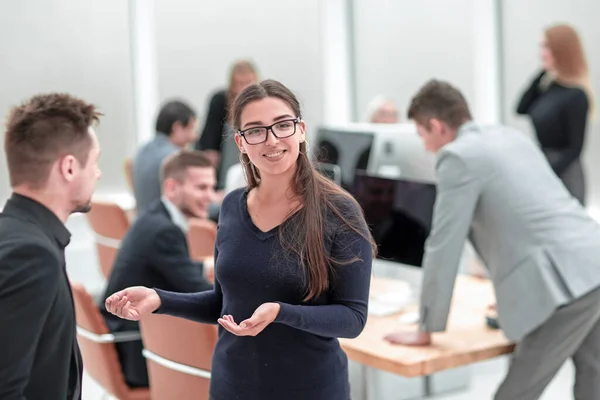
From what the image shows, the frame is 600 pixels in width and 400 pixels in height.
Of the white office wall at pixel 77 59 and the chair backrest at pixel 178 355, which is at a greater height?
the white office wall at pixel 77 59

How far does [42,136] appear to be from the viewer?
202 centimetres

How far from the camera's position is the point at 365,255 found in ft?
6.48

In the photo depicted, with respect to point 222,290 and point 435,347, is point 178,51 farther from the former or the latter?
point 222,290

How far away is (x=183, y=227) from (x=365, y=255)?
175 centimetres

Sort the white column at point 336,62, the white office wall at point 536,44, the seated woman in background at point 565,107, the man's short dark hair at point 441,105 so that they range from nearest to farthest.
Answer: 1. the man's short dark hair at point 441,105
2. the seated woman in background at point 565,107
3. the white office wall at point 536,44
4. the white column at point 336,62

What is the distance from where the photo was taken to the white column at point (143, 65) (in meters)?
7.45

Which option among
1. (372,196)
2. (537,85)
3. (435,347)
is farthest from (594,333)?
(537,85)

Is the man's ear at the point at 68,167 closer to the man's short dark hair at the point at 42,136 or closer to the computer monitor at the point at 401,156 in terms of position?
the man's short dark hair at the point at 42,136

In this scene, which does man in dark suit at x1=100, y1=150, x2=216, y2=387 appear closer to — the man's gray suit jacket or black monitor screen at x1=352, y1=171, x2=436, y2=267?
black monitor screen at x1=352, y1=171, x2=436, y2=267

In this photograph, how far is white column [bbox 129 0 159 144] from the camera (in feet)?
24.4

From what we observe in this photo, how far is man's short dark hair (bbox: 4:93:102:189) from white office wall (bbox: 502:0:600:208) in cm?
406

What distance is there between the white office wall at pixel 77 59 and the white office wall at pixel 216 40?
0.33 m

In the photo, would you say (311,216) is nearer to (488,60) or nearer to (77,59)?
(488,60)

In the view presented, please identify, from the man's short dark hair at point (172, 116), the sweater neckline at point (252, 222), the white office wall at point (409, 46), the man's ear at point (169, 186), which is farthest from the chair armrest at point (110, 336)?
the white office wall at point (409, 46)
